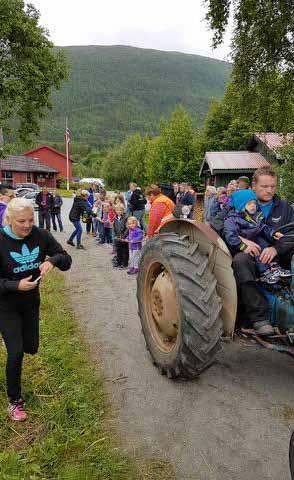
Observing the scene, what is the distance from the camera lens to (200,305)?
3.35 meters

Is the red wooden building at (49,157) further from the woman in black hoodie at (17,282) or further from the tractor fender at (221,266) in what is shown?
the woman in black hoodie at (17,282)

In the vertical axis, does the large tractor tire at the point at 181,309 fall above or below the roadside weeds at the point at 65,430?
above

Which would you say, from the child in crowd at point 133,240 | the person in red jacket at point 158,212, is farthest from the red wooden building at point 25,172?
the person in red jacket at point 158,212

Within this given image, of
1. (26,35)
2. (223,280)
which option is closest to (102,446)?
(223,280)

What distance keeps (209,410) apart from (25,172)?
3014 inches

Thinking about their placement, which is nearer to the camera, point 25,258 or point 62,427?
point 62,427

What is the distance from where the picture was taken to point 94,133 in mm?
187375

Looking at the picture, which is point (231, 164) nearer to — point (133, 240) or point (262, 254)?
point (133, 240)

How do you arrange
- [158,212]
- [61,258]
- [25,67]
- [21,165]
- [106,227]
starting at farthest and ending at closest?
[21,165] → [25,67] → [106,227] → [158,212] → [61,258]

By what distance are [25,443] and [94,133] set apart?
628 ft

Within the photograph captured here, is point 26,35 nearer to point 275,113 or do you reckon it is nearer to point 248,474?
point 275,113

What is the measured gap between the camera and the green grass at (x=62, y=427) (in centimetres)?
267

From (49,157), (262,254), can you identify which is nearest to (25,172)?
(49,157)

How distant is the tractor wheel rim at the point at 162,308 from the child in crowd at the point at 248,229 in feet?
2.12
